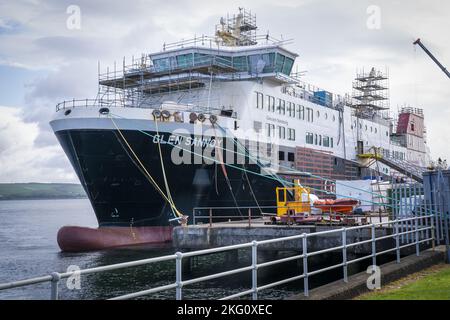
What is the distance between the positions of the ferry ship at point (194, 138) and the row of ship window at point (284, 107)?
0.07 m

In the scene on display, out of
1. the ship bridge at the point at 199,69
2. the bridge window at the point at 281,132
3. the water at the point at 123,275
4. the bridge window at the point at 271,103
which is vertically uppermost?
the ship bridge at the point at 199,69

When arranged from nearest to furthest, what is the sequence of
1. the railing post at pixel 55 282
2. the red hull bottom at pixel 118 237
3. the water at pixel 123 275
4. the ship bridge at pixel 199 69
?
the railing post at pixel 55 282 → the water at pixel 123 275 → the red hull bottom at pixel 118 237 → the ship bridge at pixel 199 69

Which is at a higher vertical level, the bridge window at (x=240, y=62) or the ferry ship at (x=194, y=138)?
the bridge window at (x=240, y=62)

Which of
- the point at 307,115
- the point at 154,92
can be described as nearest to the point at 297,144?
the point at 307,115

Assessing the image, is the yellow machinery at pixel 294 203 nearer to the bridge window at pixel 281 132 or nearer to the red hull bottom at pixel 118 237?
the bridge window at pixel 281 132

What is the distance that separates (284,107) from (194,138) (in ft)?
29.6

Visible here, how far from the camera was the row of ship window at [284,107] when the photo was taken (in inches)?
1193

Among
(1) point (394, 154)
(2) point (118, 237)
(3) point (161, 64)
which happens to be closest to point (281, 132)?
(3) point (161, 64)

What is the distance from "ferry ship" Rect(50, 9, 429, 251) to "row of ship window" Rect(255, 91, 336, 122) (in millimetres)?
69

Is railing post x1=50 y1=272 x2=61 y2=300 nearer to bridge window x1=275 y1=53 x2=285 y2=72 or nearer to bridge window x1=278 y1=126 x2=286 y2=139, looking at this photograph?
bridge window x1=278 y1=126 x2=286 y2=139

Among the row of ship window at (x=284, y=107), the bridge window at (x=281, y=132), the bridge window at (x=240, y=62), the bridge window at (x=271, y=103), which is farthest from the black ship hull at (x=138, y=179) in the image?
the bridge window at (x=240, y=62)

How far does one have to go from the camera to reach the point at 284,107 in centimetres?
3253

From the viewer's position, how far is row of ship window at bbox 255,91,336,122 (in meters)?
30.3

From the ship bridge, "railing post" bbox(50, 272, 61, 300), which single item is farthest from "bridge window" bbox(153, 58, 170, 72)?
"railing post" bbox(50, 272, 61, 300)
